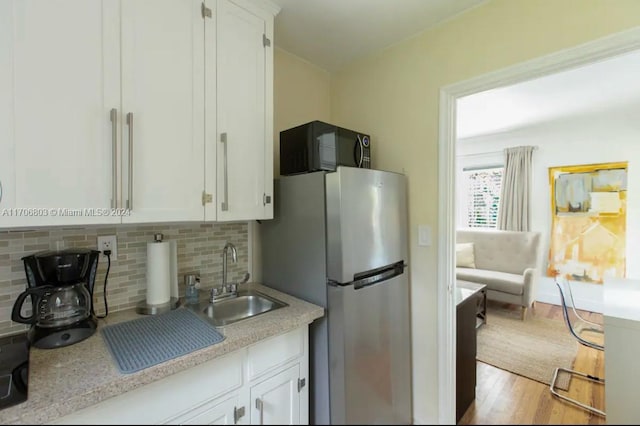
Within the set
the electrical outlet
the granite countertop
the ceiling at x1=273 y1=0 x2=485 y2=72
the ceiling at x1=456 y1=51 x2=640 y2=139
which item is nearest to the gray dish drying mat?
the granite countertop

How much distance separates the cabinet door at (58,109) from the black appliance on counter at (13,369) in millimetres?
391

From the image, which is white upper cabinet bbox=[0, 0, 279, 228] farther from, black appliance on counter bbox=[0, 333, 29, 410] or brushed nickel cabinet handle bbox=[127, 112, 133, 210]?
black appliance on counter bbox=[0, 333, 29, 410]

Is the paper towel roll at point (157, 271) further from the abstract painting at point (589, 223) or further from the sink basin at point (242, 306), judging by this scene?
the abstract painting at point (589, 223)

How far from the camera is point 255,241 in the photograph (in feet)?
5.15

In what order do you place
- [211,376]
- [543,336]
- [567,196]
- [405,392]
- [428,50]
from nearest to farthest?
1. [211,376]
2. [405,392]
3. [428,50]
4. [543,336]
5. [567,196]

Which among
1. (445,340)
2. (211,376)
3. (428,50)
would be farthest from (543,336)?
(211,376)

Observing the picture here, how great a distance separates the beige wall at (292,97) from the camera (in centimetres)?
157

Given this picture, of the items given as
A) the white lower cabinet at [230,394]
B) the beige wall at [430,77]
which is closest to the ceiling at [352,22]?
the beige wall at [430,77]

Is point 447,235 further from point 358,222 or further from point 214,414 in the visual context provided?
point 214,414

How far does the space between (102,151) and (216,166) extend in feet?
1.21

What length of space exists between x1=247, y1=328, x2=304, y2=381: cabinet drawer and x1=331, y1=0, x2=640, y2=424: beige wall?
1.98ft

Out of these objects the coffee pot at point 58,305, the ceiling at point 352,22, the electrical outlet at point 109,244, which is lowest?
the coffee pot at point 58,305

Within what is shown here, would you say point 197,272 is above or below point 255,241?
below

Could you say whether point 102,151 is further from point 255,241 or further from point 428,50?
point 428,50
